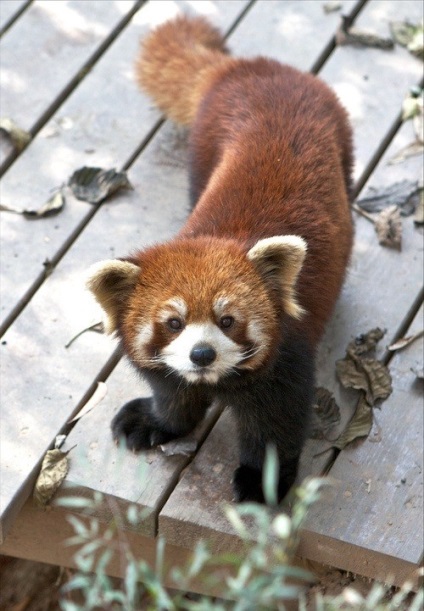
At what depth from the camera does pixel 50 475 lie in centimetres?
259

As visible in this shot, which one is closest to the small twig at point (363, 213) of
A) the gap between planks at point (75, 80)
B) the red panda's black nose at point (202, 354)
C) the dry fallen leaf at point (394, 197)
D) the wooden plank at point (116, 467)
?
the dry fallen leaf at point (394, 197)

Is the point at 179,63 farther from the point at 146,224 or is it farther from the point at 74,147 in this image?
the point at 146,224

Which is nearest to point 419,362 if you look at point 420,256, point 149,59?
point 420,256

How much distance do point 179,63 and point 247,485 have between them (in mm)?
1658

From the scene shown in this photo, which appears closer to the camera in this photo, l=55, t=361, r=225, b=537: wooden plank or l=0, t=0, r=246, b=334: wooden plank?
l=55, t=361, r=225, b=537: wooden plank

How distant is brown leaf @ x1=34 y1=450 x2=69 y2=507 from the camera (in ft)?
8.48

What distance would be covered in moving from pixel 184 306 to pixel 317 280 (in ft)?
1.85

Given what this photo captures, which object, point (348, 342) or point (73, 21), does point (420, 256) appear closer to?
point (348, 342)

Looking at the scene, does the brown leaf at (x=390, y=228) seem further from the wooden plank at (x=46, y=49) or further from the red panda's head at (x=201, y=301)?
the wooden plank at (x=46, y=49)

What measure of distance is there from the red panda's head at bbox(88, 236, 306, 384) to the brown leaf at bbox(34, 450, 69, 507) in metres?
0.46

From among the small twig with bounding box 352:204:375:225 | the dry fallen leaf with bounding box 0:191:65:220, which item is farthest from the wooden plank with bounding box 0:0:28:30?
the small twig with bounding box 352:204:375:225

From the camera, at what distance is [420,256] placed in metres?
3.22

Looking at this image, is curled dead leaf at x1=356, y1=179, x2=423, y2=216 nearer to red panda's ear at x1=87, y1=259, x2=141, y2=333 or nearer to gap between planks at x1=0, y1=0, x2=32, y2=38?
red panda's ear at x1=87, y1=259, x2=141, y2=333

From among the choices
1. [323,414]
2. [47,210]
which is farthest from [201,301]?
[47,210]
